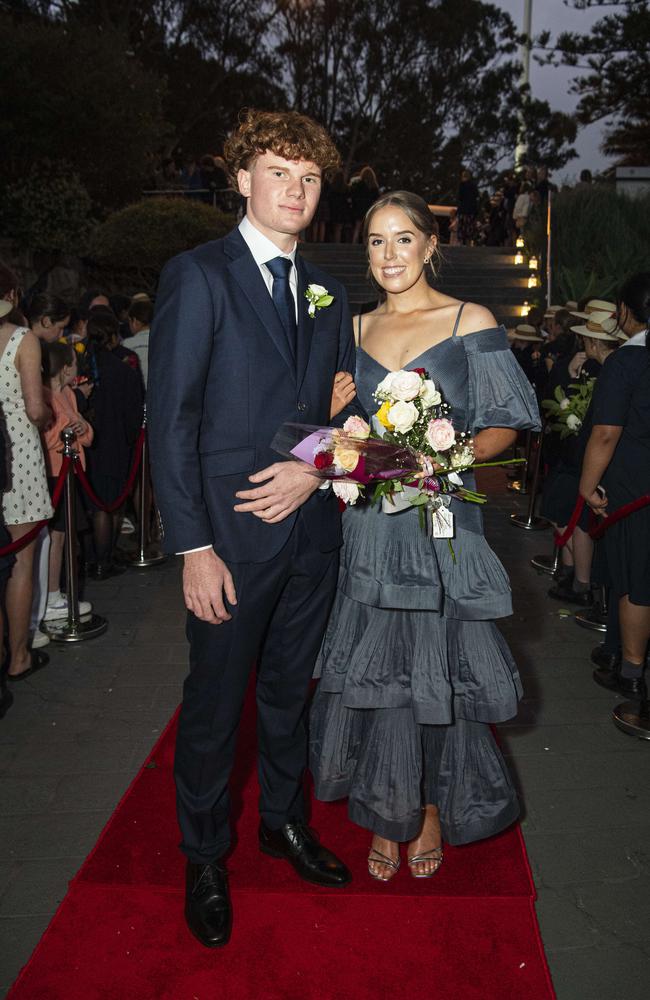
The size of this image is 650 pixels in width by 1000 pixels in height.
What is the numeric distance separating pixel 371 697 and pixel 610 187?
55.2 ft

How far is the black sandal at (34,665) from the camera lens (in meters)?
4.78

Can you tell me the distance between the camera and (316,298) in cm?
271

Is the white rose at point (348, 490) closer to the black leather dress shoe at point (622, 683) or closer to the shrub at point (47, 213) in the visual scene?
the black leather dress shoe at point (622, 683)

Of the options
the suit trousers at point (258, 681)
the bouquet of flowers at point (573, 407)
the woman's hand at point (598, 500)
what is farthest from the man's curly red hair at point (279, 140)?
the bouquet of flowers at point (573, 407)

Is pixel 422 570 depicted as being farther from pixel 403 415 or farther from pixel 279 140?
pixel 279 140

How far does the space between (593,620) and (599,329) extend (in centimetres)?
195

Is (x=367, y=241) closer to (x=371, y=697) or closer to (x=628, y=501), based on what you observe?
(x=371, y=697)

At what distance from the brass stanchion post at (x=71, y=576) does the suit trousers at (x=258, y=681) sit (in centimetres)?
272

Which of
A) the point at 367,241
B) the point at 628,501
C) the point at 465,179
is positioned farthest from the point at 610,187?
the point at 367,241

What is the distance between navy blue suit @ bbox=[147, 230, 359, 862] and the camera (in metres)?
2.44

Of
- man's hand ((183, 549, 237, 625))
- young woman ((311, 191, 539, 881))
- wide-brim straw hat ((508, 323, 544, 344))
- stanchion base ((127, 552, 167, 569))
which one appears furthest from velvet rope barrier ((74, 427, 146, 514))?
wide-brim straw hat ((508, 323, 544, 344))

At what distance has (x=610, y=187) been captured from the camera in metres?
17.3

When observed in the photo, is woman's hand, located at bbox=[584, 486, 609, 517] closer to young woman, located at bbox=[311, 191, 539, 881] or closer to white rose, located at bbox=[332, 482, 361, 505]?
young woman, located at bbox=[311, 191, 539, 881]

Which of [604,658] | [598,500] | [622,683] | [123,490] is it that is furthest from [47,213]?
[622,683]
